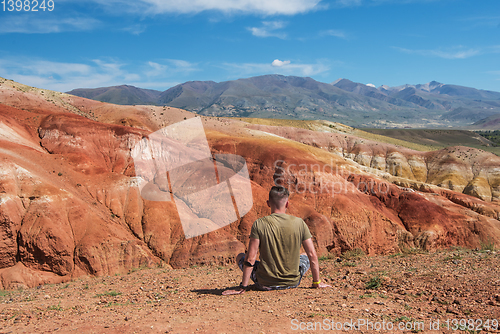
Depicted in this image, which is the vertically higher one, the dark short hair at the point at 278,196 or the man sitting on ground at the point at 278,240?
the dark short hair at the point at 278,196

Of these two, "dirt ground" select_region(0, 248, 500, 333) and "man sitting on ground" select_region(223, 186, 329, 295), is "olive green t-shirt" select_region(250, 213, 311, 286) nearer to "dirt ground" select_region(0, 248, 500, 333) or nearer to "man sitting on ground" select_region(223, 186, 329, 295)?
"man sitting on ground" select_region(223, 186, 329, 295)

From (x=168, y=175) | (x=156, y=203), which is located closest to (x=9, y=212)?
(x=156, y=203)

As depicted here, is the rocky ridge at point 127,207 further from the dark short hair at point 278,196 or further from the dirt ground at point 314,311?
the dark short hair at point 278,196

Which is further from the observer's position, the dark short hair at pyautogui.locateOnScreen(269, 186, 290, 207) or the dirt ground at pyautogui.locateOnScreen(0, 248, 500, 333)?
the dark short hair at pyautogui.locateOnScreen(269, 186, 290, 207)

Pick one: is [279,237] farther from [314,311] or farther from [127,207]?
[127,207]

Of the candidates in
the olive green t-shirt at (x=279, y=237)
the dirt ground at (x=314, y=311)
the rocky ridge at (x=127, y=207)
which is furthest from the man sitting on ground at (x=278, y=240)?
the rocky ridge at (x=127, y=207)

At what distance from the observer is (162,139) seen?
89.8 ft

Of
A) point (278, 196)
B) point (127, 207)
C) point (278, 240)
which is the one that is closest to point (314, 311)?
point (278, 240)

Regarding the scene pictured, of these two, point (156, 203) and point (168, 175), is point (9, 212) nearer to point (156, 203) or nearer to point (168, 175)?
point (156, 203)

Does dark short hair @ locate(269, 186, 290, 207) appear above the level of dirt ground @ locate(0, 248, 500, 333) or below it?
above

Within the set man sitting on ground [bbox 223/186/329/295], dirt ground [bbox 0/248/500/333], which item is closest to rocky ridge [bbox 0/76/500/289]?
dirt ground [bbox 0/248/500/333]

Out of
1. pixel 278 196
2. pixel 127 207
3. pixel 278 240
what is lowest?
pixel 127 207

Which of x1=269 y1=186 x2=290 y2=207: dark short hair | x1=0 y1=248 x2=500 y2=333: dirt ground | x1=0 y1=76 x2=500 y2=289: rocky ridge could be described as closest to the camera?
x1=0 y1=248 x2=500 y2=333: dirt ground

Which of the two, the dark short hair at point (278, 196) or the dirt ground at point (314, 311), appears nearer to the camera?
the dirt ground at point (314, 311)
